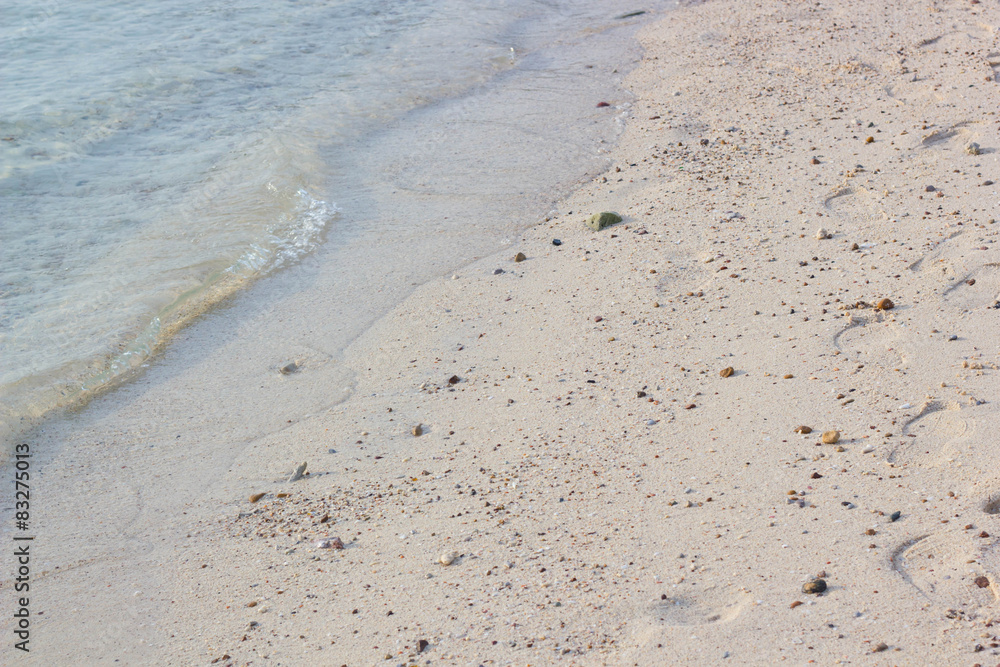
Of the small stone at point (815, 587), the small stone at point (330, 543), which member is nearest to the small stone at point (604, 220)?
the small stone at point (330, 543)

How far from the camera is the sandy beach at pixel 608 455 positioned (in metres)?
2.36

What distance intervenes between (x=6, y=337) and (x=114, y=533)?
1.99 m

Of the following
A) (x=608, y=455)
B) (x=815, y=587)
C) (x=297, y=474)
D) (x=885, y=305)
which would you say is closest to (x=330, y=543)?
(x=297, y=474)

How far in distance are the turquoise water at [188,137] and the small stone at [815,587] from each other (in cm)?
357

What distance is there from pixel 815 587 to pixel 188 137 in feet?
21.7

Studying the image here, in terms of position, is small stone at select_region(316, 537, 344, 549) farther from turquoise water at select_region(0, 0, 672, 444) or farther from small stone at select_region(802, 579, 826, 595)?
turquoise water at select_region(0, 0, 672, 444)

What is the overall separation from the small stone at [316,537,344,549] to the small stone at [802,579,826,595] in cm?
161

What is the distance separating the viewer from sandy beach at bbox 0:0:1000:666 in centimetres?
236

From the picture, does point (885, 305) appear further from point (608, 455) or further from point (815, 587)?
point (815, 587)

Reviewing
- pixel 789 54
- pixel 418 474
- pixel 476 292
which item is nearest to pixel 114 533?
pixel 418 474

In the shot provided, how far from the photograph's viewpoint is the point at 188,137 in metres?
7.07

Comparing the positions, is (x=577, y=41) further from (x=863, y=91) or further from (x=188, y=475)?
(x=188, y=475)

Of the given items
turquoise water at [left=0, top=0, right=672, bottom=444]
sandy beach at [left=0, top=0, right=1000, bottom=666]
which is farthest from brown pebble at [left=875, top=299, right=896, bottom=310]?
turquoise water at [left=0, top=0, right=672, bottom=444]

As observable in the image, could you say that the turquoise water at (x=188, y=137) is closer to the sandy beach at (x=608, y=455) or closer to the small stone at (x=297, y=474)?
the sandy beach at (x=608, y=455)
